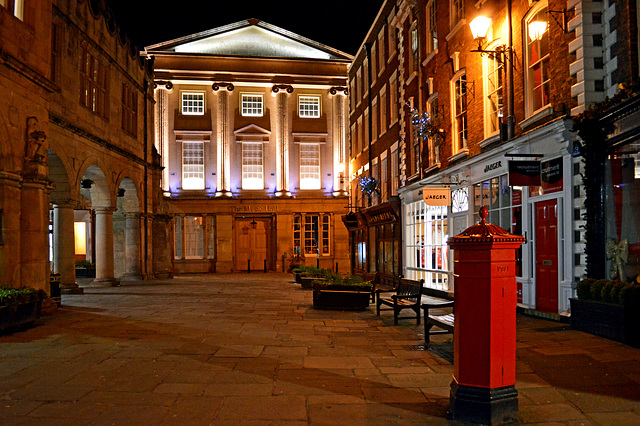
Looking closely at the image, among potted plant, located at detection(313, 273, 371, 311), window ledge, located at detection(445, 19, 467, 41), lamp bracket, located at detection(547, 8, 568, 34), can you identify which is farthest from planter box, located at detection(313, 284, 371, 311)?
window ledge, located at detection(445, 19, 467, 41)

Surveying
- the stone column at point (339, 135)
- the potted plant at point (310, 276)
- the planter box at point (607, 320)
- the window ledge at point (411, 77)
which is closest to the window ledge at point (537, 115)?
the planter box at point (607, 320)

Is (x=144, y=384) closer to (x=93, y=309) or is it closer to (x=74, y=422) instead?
(x=74, y=422)

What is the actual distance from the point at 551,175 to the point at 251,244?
2590 cm

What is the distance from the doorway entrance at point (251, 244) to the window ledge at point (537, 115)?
24.4m

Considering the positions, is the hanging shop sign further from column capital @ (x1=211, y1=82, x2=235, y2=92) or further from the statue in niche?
column capital @ (x1=211, y1=82, x2=235, y2=92)

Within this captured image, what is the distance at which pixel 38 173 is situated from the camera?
40.3 ft

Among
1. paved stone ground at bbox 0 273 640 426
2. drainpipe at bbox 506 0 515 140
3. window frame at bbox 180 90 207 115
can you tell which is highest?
window frame at bbox 180 90 207 115

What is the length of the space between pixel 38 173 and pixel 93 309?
3561 mm

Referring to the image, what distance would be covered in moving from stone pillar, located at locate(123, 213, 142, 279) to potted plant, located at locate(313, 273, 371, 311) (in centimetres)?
1353

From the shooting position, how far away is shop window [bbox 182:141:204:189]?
34.4 meters

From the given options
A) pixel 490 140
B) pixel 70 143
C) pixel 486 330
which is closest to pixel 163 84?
pixel 70 143

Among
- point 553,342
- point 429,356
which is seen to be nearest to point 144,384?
point 429,356

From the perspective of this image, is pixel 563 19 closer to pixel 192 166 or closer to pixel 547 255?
pixel 547 255

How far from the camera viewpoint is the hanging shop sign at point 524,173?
11180 millimetres
